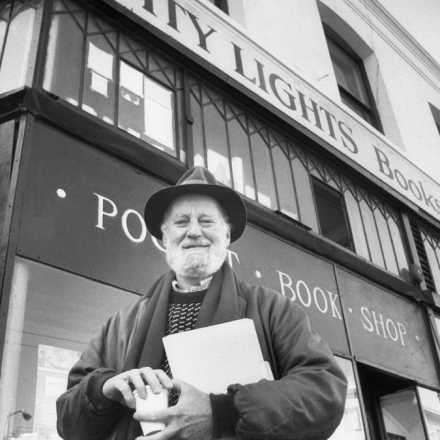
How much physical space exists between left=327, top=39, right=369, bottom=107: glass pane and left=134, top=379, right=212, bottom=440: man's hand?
7927mm

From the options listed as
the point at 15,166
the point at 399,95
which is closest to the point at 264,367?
the point at 15,166

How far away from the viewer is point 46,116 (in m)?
3.18

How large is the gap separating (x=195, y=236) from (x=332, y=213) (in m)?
3.75

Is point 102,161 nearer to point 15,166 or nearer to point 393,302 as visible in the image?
point 15,166

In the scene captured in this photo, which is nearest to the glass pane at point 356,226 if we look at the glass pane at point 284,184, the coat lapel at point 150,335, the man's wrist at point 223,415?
the glass pane at point 284,184

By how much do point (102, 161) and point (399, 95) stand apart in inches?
280

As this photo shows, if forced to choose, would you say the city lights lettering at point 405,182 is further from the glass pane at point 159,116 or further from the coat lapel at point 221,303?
the coat lapel at point 221,303

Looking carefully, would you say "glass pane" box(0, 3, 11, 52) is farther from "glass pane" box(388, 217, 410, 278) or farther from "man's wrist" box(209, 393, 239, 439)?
"glass pane" box(388, 217, 410, 278)

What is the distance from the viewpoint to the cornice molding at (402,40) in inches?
390

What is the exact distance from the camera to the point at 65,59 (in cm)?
365

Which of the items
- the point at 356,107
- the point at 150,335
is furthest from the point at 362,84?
the point at 150,335

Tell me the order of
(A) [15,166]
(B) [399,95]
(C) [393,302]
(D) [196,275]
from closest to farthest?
Answer: (D) [196,275], (A) [15,166], (C) [393,302], (B) [399,95]

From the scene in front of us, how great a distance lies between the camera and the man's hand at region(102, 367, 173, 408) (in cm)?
142

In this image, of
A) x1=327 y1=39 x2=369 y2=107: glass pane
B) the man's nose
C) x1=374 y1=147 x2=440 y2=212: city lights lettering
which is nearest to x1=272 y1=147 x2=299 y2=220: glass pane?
x1=374 y1=147 x2=440 y2=212: city lights lettering
